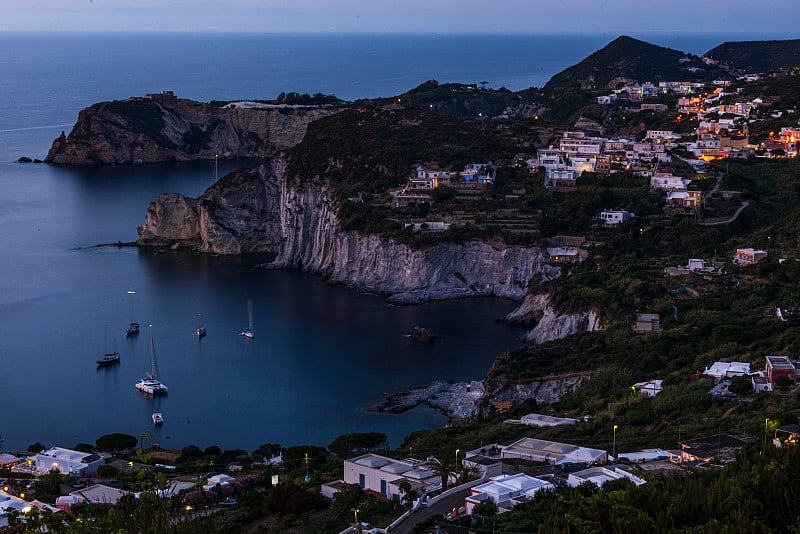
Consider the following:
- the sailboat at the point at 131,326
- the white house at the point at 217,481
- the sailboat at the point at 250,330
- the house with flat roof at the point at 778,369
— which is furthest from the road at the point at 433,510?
the sailboat at the point at 131,326

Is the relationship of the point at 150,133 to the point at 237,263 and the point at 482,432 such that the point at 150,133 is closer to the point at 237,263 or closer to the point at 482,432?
the point at 237,263

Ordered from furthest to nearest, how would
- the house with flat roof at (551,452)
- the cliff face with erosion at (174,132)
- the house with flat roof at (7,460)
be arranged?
the cliff face with erosion at (174,132), the house with flat roof at (7,460), the house with flat roof at (551,452)

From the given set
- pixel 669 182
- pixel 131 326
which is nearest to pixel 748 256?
pixel 669 182

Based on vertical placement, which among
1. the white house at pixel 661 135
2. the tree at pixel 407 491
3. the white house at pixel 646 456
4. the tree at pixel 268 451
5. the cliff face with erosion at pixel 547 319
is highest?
the white house at pixel 661 135

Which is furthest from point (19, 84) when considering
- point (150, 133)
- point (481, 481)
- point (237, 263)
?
point (481, 481)

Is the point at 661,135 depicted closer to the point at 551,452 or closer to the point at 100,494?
the point at 551,452

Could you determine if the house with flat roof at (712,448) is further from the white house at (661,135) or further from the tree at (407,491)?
the white house at (661,135)
